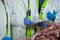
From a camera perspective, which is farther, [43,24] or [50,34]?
[43,24]

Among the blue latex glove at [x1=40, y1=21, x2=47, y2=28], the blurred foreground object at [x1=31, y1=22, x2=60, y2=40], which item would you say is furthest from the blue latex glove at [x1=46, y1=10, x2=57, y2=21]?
the blurred foreground object at [x1=31, y1=22, x2=60, y2=40]

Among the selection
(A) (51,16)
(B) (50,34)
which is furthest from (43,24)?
(B) (50,34)

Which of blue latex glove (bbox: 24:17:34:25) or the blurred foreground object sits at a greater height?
blue latex glove (bbox: 24:17:34:25)

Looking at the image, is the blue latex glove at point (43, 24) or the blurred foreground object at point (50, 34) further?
the blue latex glove at point (43, 24)

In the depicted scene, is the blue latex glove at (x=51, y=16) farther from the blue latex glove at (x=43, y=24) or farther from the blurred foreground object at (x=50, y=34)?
the blurred foreground object at (x=50, y=34)

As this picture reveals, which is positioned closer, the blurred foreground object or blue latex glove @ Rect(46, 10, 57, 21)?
the blurred foreground object

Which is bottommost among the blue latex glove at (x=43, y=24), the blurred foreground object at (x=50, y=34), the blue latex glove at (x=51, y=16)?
the blurred foreground object at (x=50, y=34)

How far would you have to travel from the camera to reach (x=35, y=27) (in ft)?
4.09

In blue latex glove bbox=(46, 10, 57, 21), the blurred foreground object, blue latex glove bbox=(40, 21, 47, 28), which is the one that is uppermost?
blue latex glove bbox=(46, 10, 57, 21)

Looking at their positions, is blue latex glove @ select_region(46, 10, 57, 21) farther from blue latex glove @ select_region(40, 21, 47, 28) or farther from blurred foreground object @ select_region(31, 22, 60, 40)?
blurred foreground object @ select_region(31, 22, 60, 40)

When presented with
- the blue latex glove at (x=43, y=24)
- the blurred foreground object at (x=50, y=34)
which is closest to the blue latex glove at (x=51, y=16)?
the blue latex glove at (x=43, y=24)

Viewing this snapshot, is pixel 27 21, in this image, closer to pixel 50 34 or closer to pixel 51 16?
pixel 51 16

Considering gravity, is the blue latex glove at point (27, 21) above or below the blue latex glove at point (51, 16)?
below

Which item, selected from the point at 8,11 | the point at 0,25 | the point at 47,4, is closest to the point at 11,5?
the point at 8,11
